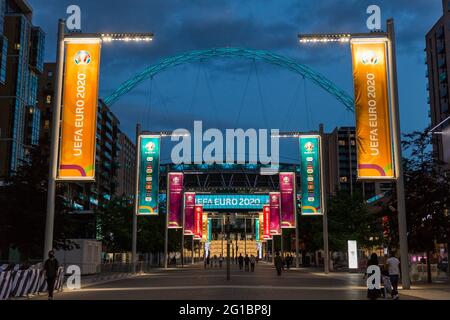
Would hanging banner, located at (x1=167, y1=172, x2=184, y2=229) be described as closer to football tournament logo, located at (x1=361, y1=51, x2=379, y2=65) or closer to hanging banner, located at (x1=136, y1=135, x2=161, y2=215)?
hanging banner, located at (x1=136, y1=135, x2=161, y2=215)

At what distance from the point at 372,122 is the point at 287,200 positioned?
32.0 metres

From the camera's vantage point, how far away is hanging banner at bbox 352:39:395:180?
28.3 meters

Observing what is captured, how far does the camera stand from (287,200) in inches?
2352

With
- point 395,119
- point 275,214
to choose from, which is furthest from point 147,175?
point 275,214

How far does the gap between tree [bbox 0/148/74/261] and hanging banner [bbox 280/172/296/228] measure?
84.9 ft

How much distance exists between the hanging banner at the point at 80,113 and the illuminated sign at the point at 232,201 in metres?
135

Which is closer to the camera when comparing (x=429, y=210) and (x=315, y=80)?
(x=429, y=210)

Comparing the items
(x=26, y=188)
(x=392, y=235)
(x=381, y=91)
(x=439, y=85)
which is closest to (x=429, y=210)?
(x=392, y=235)

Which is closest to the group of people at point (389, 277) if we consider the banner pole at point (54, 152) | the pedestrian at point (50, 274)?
the pedestrian at point (50, 274)

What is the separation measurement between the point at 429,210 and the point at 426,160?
11.8ft

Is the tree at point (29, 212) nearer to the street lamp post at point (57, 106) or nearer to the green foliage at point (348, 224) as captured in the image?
the street lamp post at point (57, 106)

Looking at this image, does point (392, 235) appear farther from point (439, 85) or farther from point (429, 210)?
point (439, 85)
